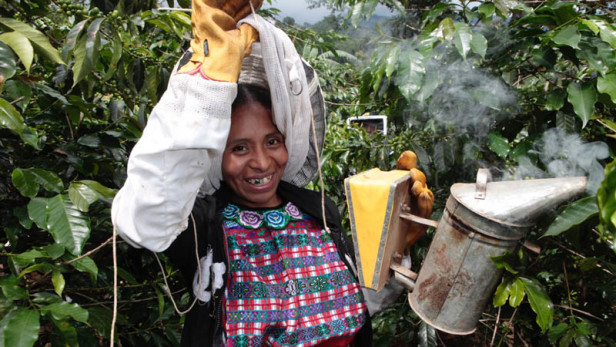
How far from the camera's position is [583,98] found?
4.40 feet

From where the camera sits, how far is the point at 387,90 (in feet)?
5.85

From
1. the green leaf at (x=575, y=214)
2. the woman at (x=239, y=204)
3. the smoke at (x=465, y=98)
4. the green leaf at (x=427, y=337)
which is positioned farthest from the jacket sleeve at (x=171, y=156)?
the green leaf at (x=427, y=337)

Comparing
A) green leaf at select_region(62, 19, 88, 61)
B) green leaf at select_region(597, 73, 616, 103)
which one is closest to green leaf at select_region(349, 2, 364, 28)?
green leaf at select_region(597, 73, 616, 103)

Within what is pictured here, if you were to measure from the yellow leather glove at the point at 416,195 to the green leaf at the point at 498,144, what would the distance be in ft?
0.88

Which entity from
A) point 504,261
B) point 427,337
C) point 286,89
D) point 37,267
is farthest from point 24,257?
point 427,337

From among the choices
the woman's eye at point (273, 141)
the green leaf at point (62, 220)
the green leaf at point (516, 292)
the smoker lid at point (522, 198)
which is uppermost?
the smoker lid at point (522, 198)

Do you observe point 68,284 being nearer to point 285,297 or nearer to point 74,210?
point 74,210

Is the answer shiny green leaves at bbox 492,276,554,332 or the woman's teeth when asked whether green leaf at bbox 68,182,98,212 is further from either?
shiny green leaves at bbox 492,276,554,332

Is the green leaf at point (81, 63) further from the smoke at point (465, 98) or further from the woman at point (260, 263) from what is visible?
the smoke at point (465, 98)

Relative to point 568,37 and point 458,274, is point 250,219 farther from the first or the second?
point 568,37

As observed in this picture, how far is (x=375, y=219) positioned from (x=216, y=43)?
708 mm

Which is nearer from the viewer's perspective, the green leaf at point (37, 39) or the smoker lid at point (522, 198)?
the smoker lid at point (522, 198)

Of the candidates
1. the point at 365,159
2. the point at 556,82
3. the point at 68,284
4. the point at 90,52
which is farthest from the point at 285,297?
the point at 556,82

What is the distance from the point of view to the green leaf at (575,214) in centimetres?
103
